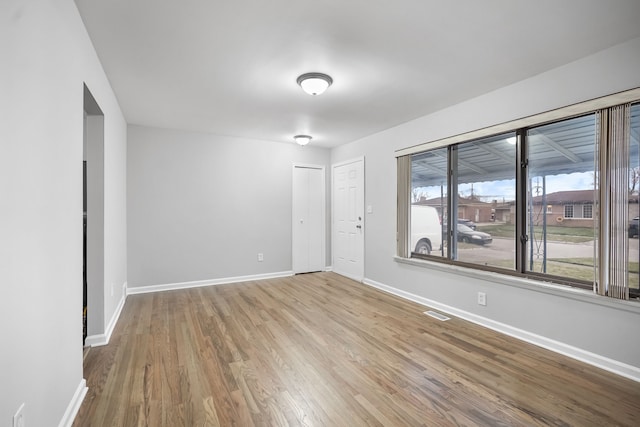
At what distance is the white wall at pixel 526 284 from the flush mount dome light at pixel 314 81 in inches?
67.0

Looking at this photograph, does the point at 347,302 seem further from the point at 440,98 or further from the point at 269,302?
the point at 440,98

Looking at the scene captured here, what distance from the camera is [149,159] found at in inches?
172

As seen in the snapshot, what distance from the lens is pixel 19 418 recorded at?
1.12m

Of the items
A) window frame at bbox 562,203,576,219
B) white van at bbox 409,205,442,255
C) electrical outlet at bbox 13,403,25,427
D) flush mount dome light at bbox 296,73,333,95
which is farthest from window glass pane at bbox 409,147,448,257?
electrical outlet at bbox 13,403,25,427

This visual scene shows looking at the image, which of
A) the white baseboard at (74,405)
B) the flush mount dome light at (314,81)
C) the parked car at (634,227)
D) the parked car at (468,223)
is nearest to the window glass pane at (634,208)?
the parked car at (634,227)

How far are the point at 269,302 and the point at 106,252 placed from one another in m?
1.94

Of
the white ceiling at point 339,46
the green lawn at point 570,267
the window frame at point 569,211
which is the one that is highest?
the white ceiling at point 339,46

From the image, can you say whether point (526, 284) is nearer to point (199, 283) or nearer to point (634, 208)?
point (634, 208)

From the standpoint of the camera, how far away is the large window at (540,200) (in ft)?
7.13

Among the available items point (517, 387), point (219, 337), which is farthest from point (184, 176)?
point (517, 387)

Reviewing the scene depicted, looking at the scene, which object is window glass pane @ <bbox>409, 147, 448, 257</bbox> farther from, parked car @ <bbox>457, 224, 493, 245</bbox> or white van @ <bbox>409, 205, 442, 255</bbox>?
parked car @ <bbox>457, 224, 493, 245</bbox>

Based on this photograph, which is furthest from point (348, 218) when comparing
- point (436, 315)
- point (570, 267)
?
point (570, 267)

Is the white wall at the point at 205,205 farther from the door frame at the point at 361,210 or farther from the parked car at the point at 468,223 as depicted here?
the parked car at the point at 468,223

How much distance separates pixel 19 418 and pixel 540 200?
12.4 feet
